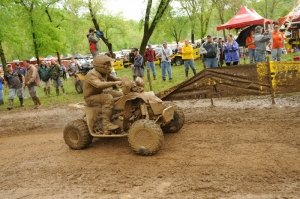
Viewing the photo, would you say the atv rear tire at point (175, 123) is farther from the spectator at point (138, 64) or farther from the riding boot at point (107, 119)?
the spectator at point (138, 64)

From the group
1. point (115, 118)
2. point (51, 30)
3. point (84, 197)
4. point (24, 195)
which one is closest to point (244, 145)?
point (115, 118)

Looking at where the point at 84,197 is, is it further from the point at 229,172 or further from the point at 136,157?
the point at 229,172

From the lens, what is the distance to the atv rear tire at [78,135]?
294 inches

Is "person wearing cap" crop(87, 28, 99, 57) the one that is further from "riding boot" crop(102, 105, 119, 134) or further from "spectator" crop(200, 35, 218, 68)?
"riding boot" crop(102, 105, 119, 134)

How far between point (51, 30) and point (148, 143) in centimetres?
2843

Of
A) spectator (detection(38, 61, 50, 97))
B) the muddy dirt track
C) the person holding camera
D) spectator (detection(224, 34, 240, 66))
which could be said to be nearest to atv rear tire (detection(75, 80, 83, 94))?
spectator (detection(38, 61, 50, 97))

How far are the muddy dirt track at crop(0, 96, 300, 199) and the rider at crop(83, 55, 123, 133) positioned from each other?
665 mm

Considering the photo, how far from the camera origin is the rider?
7.20 m

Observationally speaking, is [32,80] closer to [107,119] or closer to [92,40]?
[92,40]

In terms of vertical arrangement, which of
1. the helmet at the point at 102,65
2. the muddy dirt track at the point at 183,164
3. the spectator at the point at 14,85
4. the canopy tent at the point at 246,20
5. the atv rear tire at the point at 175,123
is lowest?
the muddy dirt track at the point at 183,164

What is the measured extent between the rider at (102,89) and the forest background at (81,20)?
1483cm

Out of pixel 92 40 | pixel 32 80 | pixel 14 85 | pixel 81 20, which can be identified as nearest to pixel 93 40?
pixel 92 40

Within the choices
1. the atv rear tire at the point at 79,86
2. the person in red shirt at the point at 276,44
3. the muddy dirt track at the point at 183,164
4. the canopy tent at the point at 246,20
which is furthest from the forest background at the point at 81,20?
the muddy dirt track at the point at 183,164

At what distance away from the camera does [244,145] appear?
6.60 m
